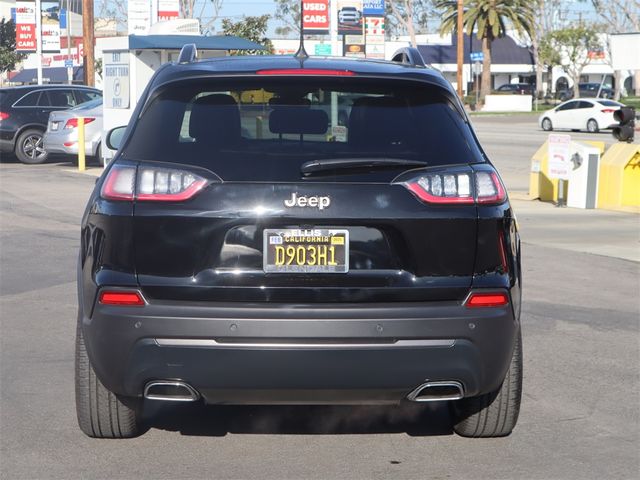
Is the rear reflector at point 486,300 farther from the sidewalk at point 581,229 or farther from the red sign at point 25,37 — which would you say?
the red sign at point 25,37

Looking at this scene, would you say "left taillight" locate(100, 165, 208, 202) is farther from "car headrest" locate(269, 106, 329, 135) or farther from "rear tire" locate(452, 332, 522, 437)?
"rear tire" locate(452, 332, 522, 437)

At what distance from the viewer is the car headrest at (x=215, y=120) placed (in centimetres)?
477

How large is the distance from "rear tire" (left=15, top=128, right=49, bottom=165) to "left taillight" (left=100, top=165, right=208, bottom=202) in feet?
72.2

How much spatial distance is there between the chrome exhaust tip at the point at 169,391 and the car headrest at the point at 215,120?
3.25 feet

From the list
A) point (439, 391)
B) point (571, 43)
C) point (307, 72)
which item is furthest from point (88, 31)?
point (571, 43)

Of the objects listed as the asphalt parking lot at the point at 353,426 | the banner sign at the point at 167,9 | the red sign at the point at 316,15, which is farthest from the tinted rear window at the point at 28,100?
the asphalt parking lot at the point at 353,426

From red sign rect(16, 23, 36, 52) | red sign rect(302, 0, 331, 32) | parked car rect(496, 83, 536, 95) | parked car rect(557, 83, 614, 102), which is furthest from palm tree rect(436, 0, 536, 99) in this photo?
red sign rect(302, 0, 331, 32)

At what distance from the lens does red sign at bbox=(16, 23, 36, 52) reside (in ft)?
178

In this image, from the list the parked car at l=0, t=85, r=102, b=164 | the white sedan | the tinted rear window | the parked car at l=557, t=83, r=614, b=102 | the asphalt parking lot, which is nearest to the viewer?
the asphalt parking lot

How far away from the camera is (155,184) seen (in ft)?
15.1

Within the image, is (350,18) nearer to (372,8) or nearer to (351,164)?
(372,8)

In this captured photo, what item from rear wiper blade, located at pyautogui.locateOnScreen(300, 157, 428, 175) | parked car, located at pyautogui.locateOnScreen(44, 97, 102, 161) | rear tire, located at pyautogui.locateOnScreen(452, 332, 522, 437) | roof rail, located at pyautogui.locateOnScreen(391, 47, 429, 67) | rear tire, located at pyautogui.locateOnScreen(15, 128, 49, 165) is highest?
roof rail, located at pyautogui.locateOnScreen(391, 47, 429, 67)

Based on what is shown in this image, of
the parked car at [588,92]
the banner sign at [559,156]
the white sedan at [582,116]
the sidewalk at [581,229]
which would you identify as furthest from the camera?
the parked car at [588,92]

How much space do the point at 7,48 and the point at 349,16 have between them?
5608 centimetres
